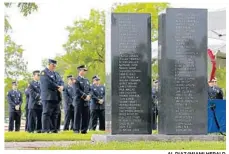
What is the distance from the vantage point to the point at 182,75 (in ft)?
43.8

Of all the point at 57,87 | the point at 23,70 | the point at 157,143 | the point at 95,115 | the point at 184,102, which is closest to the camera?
the point at 157,143

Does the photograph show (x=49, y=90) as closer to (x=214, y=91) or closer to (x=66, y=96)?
(x=66, y=96)

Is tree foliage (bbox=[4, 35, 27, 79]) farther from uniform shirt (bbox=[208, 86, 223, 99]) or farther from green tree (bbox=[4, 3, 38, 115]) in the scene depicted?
uniform shirt (bbox=[208, 86, 223, 99])

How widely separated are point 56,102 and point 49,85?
43 cm

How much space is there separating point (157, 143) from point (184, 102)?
45.6 inches

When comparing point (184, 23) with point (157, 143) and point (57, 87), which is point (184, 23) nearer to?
point (157, 143)

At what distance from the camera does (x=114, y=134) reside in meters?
13.4

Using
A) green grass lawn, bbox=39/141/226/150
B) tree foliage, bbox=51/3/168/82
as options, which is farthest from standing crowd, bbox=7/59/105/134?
tree foliage, bbox=51/3/168/82

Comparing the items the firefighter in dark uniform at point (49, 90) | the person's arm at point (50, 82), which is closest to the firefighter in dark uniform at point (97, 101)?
the firefighter in dark uniform at point (49, 90)

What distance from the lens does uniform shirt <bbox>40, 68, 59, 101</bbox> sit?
1623 centimetres

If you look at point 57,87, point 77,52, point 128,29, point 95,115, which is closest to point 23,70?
point 77,52

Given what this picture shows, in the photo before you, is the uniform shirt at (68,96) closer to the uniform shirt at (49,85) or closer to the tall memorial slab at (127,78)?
the uniform shirt at (49,85)

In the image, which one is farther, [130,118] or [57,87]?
[57,87]

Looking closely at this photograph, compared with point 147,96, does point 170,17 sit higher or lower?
higher
